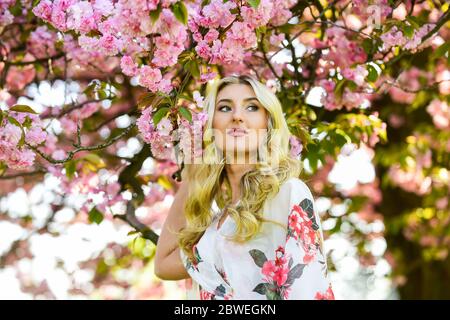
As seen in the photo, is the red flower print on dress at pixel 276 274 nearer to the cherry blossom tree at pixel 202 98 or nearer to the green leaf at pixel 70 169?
the cherry blossom tree at pixel 202 98

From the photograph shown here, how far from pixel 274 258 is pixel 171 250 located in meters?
0.64

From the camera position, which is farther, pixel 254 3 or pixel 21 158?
pixel 21 158

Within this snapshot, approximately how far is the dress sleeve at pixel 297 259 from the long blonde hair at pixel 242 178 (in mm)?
116

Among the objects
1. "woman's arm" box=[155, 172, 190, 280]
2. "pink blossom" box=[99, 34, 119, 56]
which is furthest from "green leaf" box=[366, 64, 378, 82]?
"pink blossom" box=[99, 34, 119, 56]

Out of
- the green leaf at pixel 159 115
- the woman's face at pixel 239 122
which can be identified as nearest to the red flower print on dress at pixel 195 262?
the woman's face at pixel 239 122

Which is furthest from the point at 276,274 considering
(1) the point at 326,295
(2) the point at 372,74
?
(2) the point at 372,74

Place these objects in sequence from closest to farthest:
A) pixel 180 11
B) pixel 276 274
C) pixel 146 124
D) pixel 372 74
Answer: pixel 180 11, pixel 276 274, pixel 146 124, pixel 372 74

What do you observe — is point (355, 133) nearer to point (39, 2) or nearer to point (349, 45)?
point (349, 45)

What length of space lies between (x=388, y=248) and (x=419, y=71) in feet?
6.63

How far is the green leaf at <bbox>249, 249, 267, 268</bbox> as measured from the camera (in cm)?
264

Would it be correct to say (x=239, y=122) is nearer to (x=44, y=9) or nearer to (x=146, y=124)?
(x=146, y=124)

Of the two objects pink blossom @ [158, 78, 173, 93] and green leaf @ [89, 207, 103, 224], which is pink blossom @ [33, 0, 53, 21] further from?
green leaf @ [89, 207, 103, 224]

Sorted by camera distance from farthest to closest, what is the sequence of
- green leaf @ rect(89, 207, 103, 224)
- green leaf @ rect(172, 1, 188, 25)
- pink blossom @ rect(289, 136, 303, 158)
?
1. green leaf @ rect(89, 207, 103, 224)
2. pink blossom @ rect(289, 136, 303, 158)
3. green leaf @ rect(172, 1, 188, 25)

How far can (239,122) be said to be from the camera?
2.89 metres
